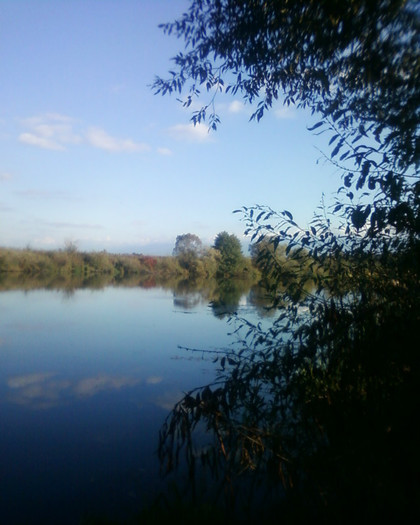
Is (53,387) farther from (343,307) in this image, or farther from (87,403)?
(343,307)

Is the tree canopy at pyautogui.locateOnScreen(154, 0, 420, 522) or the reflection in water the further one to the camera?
the reflection in water

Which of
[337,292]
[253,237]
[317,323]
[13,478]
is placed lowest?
[13,478]

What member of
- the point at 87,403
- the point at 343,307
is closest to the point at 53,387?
the point at 87,403

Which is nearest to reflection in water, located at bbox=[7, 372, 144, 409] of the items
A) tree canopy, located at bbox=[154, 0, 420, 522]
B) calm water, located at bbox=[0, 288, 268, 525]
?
calm water, located at bbox=[0, 288, 268, 525]

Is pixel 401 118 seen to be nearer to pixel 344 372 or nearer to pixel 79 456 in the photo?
pixel 344 372

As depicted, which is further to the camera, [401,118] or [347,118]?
[347,118]

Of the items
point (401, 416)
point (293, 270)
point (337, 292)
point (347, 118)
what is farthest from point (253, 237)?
point (401, 416)

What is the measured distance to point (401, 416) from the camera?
2400mm

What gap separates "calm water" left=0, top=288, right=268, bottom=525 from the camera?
4543mm

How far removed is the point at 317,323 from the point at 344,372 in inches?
15.1

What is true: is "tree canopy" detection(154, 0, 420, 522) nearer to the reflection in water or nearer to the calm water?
the calm water

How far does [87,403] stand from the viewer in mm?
7090

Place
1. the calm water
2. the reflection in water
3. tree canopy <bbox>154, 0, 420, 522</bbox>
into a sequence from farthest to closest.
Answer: the reflection in water
the calm water
tree canopy <bbox>154, 0, 420, 522</bbox>

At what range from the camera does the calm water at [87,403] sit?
4.54 metres
